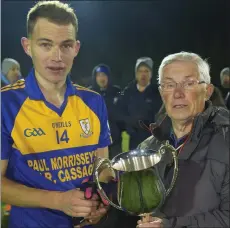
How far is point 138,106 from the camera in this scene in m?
1.04

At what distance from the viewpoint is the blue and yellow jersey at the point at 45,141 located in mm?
786

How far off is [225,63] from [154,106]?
247mm

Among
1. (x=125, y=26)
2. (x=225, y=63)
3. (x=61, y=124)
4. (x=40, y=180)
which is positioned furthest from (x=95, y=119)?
(x=225, y=63)

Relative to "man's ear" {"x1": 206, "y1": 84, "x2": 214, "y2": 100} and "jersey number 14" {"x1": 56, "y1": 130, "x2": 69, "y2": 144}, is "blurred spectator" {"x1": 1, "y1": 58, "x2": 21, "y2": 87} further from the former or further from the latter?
"man's ear" {"x1": 206, "y1": 84, "x2": 214, "y2": 100}

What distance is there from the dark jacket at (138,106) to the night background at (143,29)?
60mm

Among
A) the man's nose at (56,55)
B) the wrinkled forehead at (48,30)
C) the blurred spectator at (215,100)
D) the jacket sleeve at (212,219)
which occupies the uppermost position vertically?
the wrinkled forehead at (48,30)

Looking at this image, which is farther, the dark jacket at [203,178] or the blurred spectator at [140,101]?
the blurred spectator at [140,101]

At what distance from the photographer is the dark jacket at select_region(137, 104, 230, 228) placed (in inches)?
27.4

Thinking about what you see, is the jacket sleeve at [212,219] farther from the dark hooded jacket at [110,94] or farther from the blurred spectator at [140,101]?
the dark hooded jacket at [110,94]

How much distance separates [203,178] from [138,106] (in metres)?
0.38

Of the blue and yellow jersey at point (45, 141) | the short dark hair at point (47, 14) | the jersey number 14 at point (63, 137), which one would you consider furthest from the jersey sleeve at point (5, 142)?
the short dark hair at point (47, 14)

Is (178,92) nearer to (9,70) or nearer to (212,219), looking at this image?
(212,219)

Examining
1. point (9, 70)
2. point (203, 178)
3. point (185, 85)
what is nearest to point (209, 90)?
point (185, 85)

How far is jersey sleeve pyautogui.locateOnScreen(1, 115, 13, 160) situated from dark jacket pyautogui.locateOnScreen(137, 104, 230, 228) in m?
0.37
